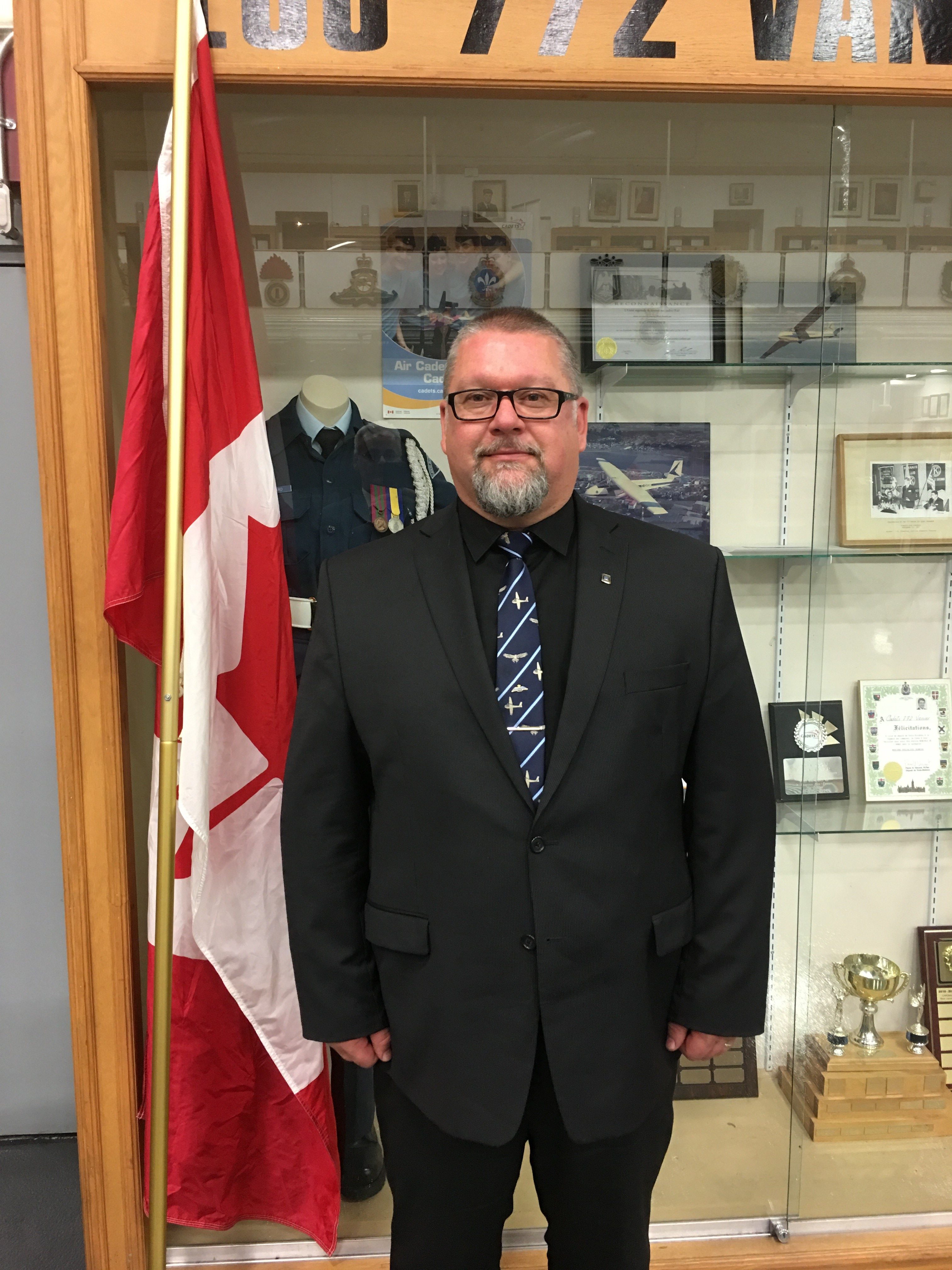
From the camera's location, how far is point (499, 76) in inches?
60.3

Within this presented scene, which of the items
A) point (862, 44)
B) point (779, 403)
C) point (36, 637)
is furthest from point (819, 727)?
point (36, 637)

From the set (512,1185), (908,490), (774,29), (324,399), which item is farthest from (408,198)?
(512,1185)

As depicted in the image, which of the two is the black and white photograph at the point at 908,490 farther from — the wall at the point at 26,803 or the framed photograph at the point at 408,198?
the wall at the point at 26,803

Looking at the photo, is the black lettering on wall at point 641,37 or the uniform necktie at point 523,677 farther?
the black lettering on wall at point 641,37

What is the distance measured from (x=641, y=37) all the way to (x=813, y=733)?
4.61 feet

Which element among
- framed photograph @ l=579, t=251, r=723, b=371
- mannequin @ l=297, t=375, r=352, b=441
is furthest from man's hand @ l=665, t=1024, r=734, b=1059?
framed photograph @ l=579, t=251, r=723, b=371

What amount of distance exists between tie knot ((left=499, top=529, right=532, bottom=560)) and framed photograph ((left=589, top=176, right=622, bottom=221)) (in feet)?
3.00

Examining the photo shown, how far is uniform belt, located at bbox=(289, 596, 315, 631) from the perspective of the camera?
1.80 meters

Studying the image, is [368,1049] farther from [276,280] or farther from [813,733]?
[276,280]

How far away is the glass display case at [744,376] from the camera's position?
5.84 ft

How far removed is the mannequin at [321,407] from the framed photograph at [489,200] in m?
0.46

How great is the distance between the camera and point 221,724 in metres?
1.63

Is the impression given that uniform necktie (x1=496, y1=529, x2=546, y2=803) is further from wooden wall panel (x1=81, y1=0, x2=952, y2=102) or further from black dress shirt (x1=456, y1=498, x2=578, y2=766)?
wooden wall panel (x1=81, y1=0, x2=952, y2=102)

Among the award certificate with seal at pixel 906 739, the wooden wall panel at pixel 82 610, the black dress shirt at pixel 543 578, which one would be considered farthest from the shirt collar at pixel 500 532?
the award certificate with seal at pixel 906 739
